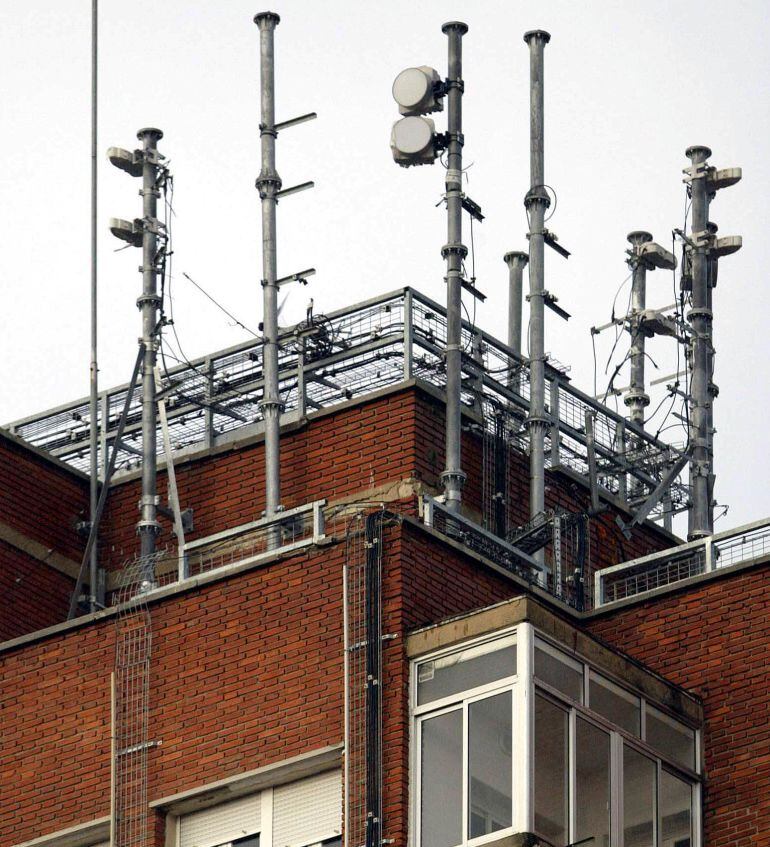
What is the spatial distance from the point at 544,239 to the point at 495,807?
16018 millimetres

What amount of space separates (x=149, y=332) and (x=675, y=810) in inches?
574

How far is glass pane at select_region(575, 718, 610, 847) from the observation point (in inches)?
1506

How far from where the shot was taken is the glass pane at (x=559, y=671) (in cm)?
3831

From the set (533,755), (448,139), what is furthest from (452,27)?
(533,755)

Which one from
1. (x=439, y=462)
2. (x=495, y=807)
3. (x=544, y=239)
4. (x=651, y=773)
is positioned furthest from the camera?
(x=544, y=239)

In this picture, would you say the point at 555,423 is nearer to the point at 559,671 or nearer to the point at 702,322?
the point at 702,322

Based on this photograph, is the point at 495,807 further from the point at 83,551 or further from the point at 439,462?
the point at 83,551

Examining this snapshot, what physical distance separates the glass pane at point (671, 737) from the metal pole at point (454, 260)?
6.01m

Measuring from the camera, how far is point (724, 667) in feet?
137

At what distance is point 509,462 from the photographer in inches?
1946

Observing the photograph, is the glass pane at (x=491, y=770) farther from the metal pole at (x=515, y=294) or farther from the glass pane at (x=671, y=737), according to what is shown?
the metal pole at (x=515, y=294)

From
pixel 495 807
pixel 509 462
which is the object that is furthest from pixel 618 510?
pixel 495 807

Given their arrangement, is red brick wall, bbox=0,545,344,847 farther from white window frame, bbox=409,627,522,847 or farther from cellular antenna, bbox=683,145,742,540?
cellular antenna, bbox=683,145,742,540

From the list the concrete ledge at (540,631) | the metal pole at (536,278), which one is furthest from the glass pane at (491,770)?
the metal pole at (536,278)
